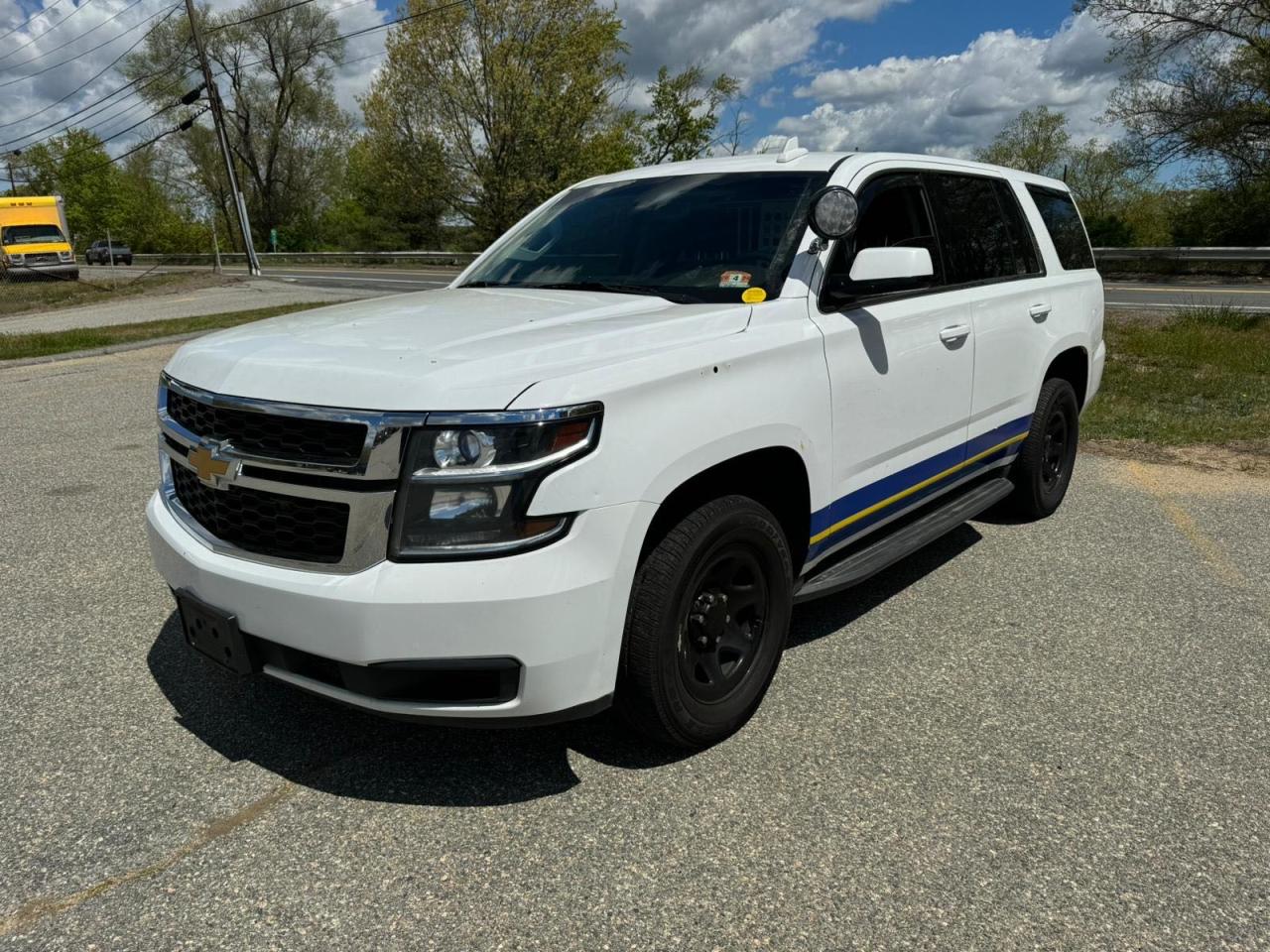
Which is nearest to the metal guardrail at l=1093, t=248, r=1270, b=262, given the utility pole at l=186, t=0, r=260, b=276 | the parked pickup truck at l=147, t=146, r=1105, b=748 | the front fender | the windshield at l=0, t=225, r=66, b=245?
the parked pickup truck at l=147, t=146, r=1105, b=748

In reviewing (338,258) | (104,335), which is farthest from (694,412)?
(338,258)

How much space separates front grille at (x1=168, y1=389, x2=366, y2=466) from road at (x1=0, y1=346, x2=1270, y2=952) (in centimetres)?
A: 103

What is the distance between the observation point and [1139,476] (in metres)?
6.13

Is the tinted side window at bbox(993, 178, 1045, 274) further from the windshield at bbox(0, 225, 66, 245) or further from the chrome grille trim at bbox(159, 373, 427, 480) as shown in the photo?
the windshield at bbox(0, 225, 66, 245)

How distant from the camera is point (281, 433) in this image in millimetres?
2379

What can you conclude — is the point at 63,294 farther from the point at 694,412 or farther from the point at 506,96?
the point at 694,412

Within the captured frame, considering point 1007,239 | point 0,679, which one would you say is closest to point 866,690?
point 1007,239

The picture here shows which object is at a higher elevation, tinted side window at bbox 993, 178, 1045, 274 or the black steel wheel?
tinted side window at bbox 993, 178, 1045, 274

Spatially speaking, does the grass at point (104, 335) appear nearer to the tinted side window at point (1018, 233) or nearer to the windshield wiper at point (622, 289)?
the windshield wiper at point (622, 289)

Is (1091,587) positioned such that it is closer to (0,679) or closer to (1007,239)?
(1007,239)

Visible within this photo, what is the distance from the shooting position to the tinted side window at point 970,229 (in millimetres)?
3949

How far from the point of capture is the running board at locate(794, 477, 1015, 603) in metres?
3.21

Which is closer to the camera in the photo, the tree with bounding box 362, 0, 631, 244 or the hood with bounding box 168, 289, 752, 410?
the hood with bounding box 168, 289, 752, 410

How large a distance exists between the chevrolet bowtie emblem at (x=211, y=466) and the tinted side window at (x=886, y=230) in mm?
1986
